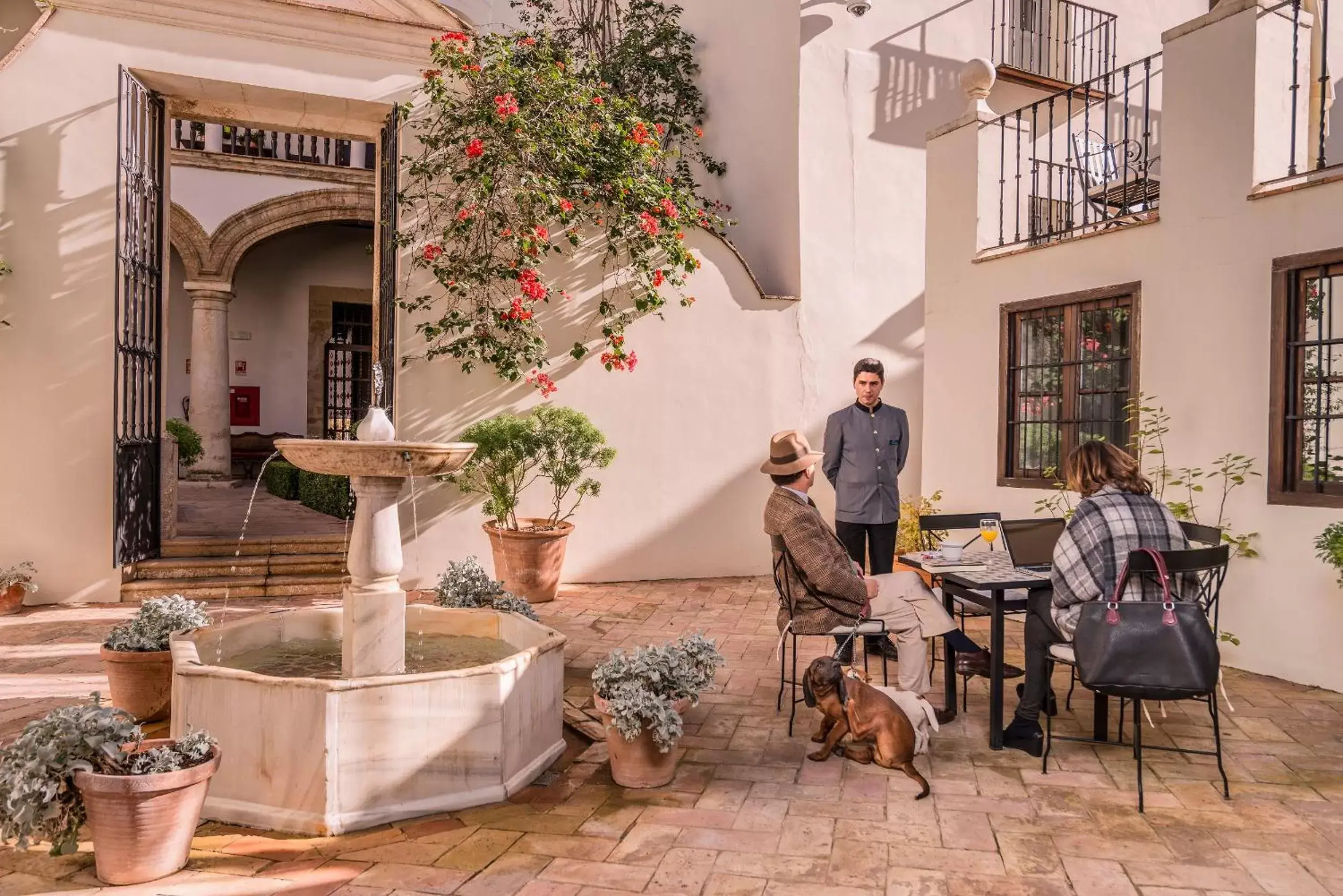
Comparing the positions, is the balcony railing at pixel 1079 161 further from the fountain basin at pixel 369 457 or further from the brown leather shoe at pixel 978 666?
the fountain basin at pixel 369 457

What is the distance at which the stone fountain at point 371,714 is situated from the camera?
Answer: 10.4ft

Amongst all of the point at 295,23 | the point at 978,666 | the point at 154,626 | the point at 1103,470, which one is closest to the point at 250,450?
the point at 295,23

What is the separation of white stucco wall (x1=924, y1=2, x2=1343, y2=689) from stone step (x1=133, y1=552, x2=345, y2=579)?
20.6 ft

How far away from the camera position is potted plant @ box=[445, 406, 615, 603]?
696 centimetres

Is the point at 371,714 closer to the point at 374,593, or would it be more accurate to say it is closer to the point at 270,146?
the point at 374,593

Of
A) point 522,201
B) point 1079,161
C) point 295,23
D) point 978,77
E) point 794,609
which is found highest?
point 295,23

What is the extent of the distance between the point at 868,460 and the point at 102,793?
4.12 metres

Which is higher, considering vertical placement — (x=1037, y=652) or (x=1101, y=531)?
(x=1101, y=531)

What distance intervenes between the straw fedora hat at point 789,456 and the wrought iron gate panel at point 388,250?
4.27 m

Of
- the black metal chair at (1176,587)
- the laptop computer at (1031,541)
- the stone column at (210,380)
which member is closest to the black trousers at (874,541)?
the laptop computer at (1031,541)

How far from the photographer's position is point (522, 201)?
7070mm

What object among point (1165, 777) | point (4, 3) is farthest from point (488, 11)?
point (1165, 777)

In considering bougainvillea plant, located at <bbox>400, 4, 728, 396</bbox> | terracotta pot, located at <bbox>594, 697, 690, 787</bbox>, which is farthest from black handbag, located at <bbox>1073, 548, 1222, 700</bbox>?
bougainvillea plant, located at <bbox>400, 4, 728, 396</bbox>

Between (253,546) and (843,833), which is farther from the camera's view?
(253,546)
